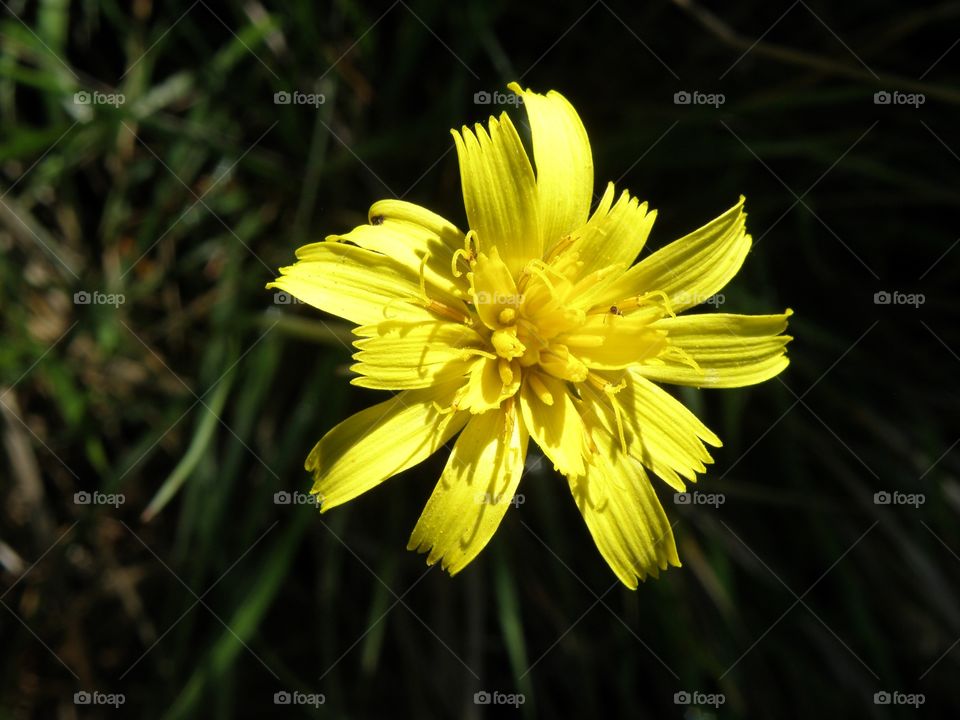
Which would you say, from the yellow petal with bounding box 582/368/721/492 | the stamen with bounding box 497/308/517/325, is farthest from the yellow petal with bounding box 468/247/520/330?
the yellow petal with bounding box 582/368/721/492

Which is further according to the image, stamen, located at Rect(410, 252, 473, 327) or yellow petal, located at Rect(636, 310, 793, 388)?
yellow petal, located at Rect(636, 310, 793, 388)

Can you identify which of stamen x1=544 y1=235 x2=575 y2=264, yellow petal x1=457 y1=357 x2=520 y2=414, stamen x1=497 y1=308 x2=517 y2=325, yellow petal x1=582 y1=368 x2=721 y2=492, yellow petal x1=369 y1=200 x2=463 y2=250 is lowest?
yellow petal x1=582 y1=368 x2=721 y2=492

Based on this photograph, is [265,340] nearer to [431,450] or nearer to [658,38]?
[431,450]

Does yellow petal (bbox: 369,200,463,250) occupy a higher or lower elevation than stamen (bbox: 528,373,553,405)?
higher

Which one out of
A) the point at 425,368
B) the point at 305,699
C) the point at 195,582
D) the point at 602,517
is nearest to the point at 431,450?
the point at 425,368

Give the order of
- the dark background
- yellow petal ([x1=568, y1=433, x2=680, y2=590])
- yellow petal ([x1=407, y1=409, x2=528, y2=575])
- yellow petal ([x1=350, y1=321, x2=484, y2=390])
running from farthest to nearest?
the dark background < yellow petal ([x1=568, y1=433, x2=680, y2=590]) < yellow petal ([x1=407, y1=409, x2=528, y2=575]) < yellow petal ([x1=350, y1=321, x2=484, y2=390])

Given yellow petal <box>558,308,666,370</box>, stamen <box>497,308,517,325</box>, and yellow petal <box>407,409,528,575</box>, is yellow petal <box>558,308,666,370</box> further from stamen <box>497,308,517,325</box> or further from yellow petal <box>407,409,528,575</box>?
yellow petal <box>407,409,528,575</box>
